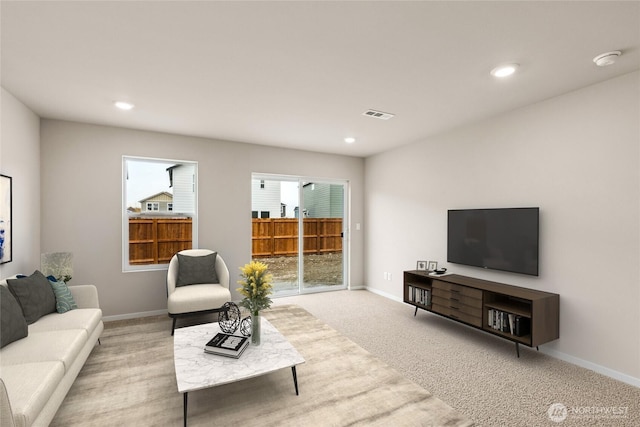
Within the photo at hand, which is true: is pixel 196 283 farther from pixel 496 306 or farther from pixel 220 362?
pixel 496 306

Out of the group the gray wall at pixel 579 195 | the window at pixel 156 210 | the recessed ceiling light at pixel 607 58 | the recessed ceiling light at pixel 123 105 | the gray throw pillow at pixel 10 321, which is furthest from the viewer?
the window at pixel 156 210

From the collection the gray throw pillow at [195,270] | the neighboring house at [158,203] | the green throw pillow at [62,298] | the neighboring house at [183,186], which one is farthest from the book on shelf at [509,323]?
the neighboring house at [158,203]

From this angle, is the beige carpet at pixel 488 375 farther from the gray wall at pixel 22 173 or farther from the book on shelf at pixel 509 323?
the gray wall at pixel 22 173

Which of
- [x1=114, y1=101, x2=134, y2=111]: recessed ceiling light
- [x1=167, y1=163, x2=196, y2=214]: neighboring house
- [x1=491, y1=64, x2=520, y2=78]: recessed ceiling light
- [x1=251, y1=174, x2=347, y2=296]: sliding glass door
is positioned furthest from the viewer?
[x1=251, y1=174, x2=347, y2=296]: sliding glass door

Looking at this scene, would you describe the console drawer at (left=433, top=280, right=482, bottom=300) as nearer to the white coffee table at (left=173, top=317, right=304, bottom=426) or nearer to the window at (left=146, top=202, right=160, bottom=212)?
the white coffee table at (left=173, top=317, right=304, bottom=426)

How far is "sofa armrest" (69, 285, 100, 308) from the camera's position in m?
3.11

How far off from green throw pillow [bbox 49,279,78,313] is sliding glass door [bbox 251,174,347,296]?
8.27ft

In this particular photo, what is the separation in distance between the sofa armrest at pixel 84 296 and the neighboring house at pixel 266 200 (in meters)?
2.42

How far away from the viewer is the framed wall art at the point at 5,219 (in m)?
2.77

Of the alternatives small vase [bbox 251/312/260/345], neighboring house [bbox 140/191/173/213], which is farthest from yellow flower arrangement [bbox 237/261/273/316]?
neighboring house [bbox 140/191/173/213]

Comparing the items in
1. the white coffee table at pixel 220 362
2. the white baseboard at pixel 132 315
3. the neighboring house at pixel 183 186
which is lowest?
the white baseboard at pixel 132 315

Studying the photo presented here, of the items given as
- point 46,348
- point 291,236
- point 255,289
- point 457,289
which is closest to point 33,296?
point 46,348

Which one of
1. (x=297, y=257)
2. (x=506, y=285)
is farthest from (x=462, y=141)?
(x=297, y=257)

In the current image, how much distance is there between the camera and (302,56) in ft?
7.57
